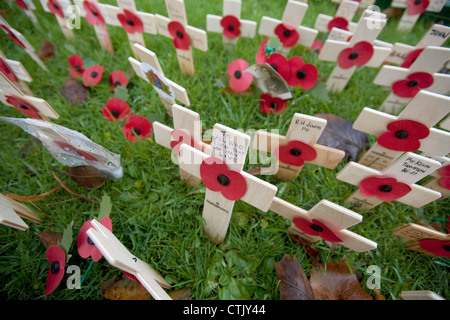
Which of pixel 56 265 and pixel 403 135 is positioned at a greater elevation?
pixel 403 135

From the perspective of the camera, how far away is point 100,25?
2.01 metres

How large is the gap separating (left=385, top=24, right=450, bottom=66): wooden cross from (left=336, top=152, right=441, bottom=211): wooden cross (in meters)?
1.11

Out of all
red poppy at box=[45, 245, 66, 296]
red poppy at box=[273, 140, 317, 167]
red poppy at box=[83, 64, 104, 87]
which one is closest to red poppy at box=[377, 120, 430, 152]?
red poppy at box=[273, 140, 317, 167]

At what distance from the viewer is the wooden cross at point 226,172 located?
2.83 feet

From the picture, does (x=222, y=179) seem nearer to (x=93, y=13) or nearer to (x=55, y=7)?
(x=93, y=13)

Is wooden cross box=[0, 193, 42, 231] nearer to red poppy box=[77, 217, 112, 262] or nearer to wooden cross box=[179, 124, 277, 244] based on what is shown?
red poppy box=[77, 217, 112, 262]

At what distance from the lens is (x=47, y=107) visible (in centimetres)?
136

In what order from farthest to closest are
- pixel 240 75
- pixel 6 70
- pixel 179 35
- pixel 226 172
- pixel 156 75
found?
pixel 179 35, pixel 240 75, pixel 6 70, pixel 156 75, pixel 226 172

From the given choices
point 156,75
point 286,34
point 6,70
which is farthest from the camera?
point 286,34

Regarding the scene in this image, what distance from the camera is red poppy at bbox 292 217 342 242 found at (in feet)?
3.63

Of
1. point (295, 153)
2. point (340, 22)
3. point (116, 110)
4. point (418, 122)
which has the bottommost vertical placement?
point (116, 110)

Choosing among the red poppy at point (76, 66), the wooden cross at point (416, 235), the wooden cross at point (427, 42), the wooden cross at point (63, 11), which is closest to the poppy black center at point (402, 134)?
the wooden cross at point (416, 235)

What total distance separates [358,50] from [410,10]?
125cm

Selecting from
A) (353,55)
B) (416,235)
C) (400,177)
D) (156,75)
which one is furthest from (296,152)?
(353,55)
